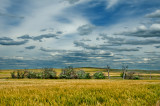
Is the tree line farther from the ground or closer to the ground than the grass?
closer to the ground

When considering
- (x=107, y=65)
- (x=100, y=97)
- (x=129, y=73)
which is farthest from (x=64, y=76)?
(x=100, y=97)

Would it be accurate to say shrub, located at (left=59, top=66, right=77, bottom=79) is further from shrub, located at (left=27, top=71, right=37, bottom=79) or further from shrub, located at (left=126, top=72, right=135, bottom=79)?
shrub, located at (left=126, top=72, right=135, bottom=79)

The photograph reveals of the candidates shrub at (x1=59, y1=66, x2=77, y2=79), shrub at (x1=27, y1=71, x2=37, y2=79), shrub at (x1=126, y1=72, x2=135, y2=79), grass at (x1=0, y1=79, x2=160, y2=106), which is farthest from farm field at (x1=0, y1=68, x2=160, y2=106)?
shrub at (x1=126, y1=72, x2=135, y2=79)

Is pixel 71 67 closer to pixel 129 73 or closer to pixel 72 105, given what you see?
pixel 129 73

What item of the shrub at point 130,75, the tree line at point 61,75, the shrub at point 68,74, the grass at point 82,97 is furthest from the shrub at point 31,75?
the grass at point 82,97

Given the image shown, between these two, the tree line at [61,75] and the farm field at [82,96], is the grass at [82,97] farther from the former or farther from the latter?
the tree line at [61,75]

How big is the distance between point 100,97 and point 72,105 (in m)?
1.48

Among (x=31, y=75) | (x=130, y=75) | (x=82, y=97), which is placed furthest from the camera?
(x=130, y=75)

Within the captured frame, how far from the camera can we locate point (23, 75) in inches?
4569

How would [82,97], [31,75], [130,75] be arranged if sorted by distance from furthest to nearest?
[130,75] → [31,75] → [82,97]

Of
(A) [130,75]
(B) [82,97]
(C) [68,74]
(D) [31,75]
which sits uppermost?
(B) [82,97]

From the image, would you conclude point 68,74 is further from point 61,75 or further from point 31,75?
point 31,75

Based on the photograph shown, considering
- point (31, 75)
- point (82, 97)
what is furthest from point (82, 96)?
point (31, 75)

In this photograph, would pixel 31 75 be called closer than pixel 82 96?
No
